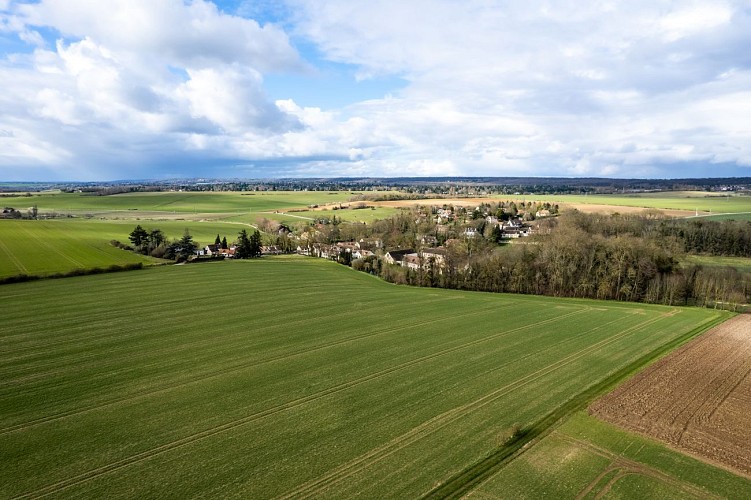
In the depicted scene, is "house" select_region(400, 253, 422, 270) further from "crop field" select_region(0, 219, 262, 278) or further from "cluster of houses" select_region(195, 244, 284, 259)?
"crop field" select_region(0, 219, 262, 278)

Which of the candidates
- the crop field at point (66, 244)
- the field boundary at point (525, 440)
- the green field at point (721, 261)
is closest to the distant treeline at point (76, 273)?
the crop field at point (66, 244)

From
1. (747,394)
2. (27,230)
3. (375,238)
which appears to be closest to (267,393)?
(747,394)

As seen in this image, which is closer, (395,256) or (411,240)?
(395,256)

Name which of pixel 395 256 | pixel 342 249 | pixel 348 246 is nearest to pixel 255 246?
pixel 342 249

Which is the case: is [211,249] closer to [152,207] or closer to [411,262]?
[411,262]

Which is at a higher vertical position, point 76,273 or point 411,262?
point 76,273

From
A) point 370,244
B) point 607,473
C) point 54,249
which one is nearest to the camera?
point 607,473

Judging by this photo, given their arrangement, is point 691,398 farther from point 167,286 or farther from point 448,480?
point 167,286
